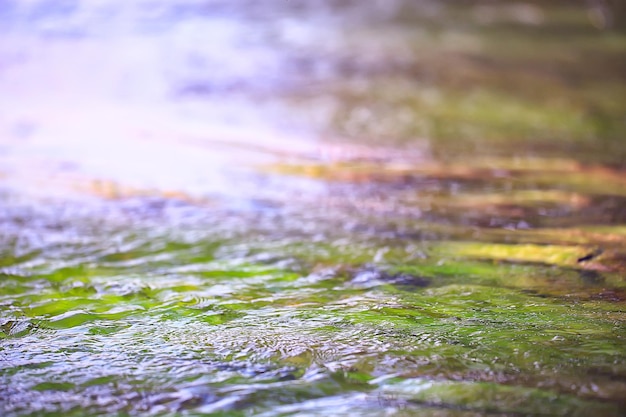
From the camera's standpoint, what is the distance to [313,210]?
183 inches

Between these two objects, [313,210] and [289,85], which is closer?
[313,210]

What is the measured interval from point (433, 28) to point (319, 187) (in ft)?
19.4

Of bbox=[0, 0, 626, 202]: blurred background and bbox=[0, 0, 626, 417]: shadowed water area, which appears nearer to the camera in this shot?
bbox=[0, 0, 626, 417]: shadowed water area

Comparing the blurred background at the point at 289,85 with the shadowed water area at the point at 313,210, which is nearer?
the shadowed water area at the point at 313,210

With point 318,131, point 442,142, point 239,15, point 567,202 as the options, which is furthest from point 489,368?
point 239,15

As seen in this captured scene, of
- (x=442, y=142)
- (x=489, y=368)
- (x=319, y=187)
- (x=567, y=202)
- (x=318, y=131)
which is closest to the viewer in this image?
(x=489, y=368)

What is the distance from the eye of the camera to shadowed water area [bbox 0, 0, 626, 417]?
220cm

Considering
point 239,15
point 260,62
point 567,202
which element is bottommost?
point 567,202

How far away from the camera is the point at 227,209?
4.73 metres

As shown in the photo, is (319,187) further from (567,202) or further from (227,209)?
(567,202)

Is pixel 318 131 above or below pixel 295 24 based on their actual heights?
below

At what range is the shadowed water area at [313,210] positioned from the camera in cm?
220

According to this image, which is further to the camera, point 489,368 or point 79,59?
point 79,59

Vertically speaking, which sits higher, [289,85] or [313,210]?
[289,85]
